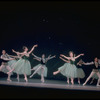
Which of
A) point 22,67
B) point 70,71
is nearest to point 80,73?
point 70,71

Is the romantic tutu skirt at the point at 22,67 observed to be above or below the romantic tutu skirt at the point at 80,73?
above

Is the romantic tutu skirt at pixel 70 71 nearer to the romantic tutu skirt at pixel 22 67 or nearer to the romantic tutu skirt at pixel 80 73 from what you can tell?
the romantic tutu skirt at pixel 80 73

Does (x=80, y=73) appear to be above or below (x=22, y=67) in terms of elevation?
below

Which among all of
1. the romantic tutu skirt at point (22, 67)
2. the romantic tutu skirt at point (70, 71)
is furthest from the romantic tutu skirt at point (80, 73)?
→ the romantic tutu skirt at point (22, 67)

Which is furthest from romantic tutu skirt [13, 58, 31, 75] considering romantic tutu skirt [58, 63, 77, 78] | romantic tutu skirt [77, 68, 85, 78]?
romantic tutu skirt [77, 68, 85, 78]

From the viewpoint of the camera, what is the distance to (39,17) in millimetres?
11289

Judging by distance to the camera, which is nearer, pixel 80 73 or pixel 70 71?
pixel 70 71

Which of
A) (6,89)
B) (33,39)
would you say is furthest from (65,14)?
(6,89)

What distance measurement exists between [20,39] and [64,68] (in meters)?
2.91

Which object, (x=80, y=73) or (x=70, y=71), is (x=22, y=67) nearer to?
(x=70, y=71)

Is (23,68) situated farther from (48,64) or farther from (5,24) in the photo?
(5,24)

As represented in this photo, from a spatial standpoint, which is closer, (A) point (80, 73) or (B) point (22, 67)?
(B) point (22, 67)

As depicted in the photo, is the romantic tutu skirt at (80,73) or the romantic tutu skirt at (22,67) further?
the romantic tutu skirt at (80,73)

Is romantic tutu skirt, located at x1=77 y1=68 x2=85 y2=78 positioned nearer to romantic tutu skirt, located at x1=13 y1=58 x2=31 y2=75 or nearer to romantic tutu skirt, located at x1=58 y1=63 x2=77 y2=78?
romantic tutu skirt, located at x1=58 y1=63 x2=77 y2=78
